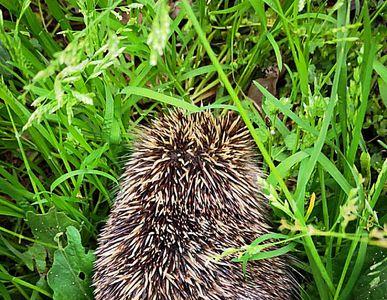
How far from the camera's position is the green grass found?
2.29 metres

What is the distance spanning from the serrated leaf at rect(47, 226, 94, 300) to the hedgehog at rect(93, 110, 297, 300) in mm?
81

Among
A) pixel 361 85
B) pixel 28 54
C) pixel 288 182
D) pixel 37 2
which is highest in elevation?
pixel 37 2

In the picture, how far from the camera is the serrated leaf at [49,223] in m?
2.68

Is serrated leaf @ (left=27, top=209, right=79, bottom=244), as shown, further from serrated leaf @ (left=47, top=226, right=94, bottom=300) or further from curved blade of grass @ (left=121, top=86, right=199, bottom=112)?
curved blade of grass @ (left=121, top=86, right=199, bottom=112)

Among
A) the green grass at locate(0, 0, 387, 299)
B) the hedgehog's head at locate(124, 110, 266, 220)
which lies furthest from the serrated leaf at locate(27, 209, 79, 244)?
the hedgehog's head at locate(124, 110, 266, 220)

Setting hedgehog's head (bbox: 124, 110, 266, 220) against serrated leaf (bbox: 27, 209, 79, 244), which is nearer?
hedgehog's head (bbox: 124, 110, 266, 220)

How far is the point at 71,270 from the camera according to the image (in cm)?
260

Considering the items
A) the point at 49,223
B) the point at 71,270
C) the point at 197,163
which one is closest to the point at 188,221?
the point at 197,163

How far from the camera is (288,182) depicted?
2.80m

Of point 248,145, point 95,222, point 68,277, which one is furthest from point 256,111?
point 68,277

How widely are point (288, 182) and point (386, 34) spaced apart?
0.84m

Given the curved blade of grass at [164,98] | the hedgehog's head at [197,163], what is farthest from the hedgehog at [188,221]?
the curved blade of grass at [164,98]

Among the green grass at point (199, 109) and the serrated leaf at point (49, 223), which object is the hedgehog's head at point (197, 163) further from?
the serrated leaf at point (49, 223)

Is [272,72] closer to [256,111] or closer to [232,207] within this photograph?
[256,111]
